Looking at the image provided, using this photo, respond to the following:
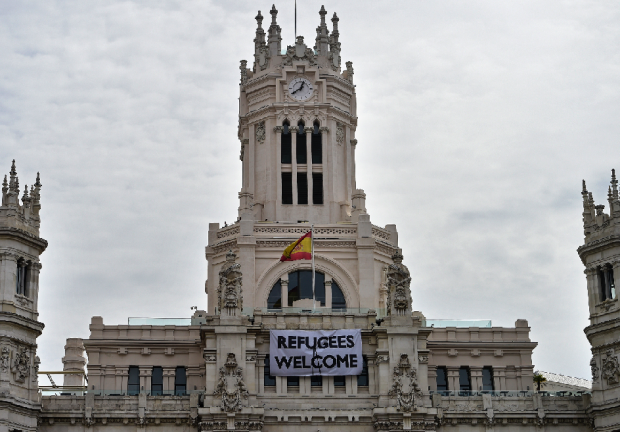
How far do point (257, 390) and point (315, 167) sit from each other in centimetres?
2591

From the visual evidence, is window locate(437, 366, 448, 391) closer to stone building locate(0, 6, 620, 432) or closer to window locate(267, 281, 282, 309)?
stone building locate(0, 6, 620, 432)

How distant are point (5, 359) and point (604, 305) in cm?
4335

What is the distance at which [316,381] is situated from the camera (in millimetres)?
85062

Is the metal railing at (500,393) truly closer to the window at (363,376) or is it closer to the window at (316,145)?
the window at (363,376)

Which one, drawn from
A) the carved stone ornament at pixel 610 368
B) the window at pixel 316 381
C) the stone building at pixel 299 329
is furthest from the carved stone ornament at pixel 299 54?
the carved stone ornament at pixel 610 368

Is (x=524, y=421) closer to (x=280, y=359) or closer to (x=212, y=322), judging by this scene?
(x=280, y=359)

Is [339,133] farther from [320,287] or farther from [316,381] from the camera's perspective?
[316,381]

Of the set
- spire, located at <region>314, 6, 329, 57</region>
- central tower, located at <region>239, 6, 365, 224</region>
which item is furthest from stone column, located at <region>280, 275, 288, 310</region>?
spire, located at <region>314, 6, 329, 57</region>

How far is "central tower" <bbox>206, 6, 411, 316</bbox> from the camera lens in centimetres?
9531

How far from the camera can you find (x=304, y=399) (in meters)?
83.9

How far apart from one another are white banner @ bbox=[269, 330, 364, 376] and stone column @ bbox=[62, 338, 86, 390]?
32447 mm

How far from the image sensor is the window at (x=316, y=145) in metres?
104

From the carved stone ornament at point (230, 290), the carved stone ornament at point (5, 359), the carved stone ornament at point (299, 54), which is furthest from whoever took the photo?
the carved stone ornament at point (299, 54)

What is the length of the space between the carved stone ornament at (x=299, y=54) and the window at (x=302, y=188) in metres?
10.6
